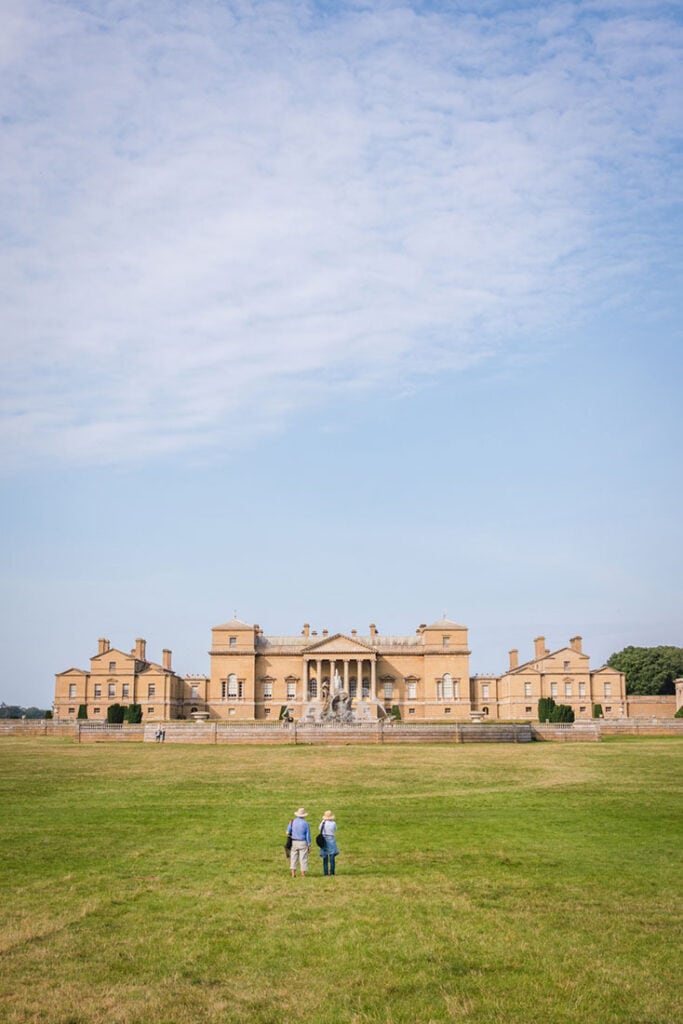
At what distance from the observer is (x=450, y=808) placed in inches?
1026

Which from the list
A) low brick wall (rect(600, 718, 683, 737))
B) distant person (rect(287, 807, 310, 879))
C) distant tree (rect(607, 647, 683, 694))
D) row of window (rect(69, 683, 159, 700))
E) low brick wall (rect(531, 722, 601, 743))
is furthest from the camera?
distant tree (rect(607, 647, 683, 694))

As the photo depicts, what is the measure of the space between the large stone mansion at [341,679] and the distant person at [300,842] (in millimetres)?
76655

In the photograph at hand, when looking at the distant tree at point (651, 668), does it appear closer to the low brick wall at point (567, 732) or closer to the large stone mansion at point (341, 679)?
the large stone mansion at point (341, 679)

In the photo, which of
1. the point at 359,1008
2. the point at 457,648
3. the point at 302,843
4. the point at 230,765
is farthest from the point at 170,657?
the point at 359,1008

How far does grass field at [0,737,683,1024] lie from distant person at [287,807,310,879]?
16.4 inches

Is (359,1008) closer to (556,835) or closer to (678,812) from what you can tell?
(556,835)

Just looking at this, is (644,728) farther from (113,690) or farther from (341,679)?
(113,690)

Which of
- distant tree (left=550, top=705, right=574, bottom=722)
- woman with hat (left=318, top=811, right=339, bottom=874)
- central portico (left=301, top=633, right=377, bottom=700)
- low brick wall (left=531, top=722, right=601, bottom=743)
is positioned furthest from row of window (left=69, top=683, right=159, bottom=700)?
woman with hat (left=318, top=811, right=339, bottom=874)

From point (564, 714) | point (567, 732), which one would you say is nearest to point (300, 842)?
point (567, 732)

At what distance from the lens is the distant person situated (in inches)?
699

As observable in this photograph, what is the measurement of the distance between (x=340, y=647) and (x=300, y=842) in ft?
255

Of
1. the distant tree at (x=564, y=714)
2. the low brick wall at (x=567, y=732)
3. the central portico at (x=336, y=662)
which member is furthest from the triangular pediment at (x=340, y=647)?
the low brick wall at (x=567, y=732)

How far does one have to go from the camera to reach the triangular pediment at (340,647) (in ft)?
311

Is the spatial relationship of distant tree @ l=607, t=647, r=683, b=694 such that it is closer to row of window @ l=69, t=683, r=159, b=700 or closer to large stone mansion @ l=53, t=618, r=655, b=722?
large stone mansion @ l=53, t=618, r=655, b=722
